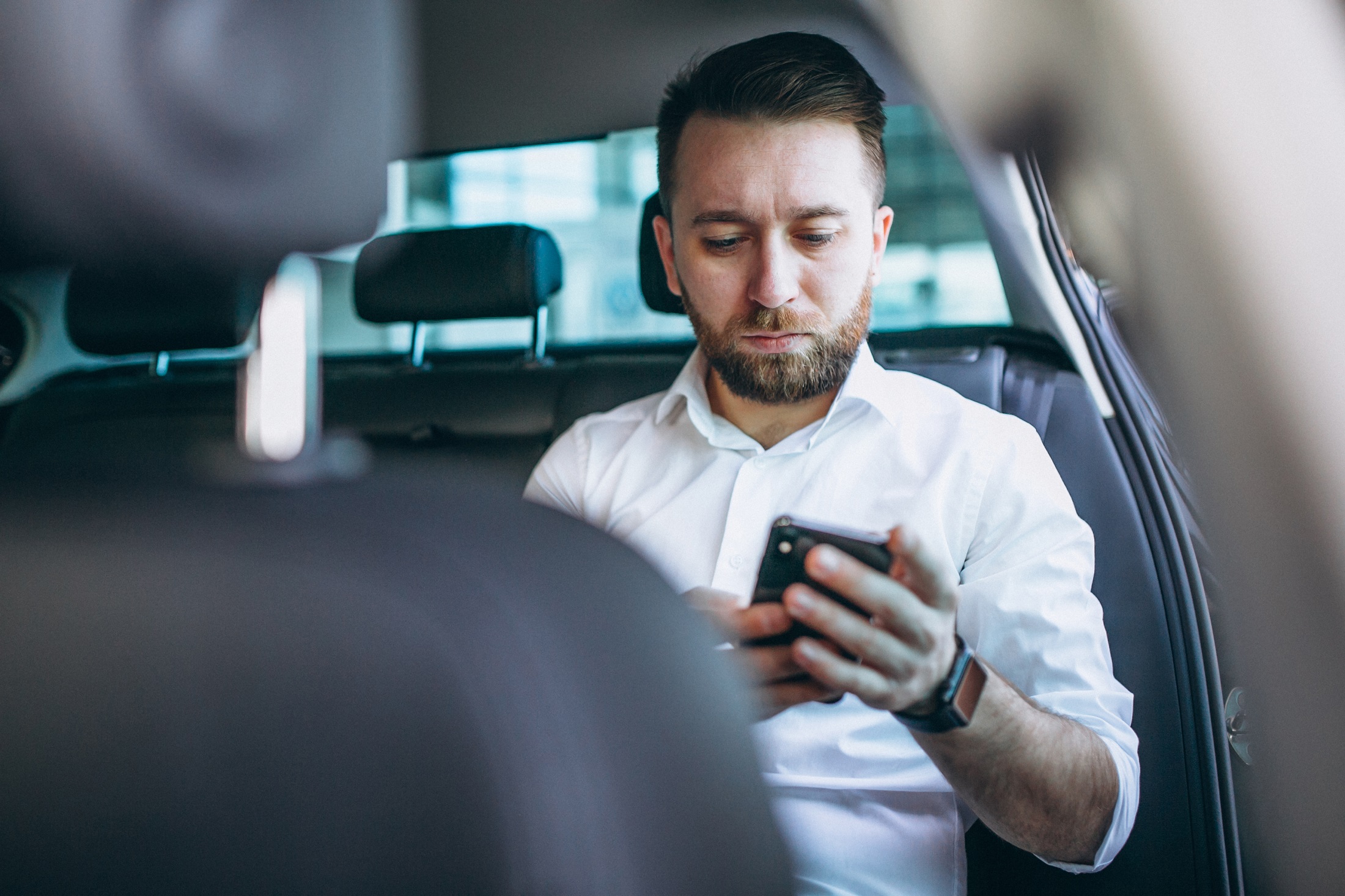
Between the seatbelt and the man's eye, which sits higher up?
the man's eye

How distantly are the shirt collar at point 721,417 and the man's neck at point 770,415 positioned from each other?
0.01m

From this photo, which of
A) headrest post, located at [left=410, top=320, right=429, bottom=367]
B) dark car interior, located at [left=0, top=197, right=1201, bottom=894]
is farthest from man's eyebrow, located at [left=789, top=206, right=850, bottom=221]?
headrest post, located at [left=410, top=320, right=429, bottom=367]

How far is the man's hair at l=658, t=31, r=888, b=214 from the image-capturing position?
3.43 ft

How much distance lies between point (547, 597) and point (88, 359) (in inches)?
93.8

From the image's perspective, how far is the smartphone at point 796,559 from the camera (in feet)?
1.73

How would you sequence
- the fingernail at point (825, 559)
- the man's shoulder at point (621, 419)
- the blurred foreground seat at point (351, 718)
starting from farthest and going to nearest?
the man's shoulder at point (621, 419) < the fingernail at point (825, 559) < the blurred foreground seat at point (351, 718)

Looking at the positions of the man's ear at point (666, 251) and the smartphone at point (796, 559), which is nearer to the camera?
the smartphone at point (796, 559)

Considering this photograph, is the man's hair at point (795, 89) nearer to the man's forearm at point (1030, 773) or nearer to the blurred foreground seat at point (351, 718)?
the man's forearm at point (1030, 773)

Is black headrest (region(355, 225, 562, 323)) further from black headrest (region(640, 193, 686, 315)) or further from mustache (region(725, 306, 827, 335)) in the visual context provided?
mustache (region(725, 306, 827, 335))

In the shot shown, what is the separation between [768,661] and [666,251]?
2.87ft

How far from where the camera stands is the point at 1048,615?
0.84 meters

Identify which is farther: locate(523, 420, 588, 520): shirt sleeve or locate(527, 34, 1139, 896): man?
locate(523, 420, 588, 520): shirt sleeve

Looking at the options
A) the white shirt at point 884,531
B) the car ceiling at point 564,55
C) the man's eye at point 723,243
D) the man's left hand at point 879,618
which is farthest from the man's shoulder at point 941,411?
the man's left hand at point 879,618

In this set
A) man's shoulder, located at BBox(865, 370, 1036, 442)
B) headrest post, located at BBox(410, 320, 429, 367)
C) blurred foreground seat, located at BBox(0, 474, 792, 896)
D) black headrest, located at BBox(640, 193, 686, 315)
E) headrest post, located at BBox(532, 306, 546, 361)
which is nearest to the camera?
blurred foreground seat, located at BBox(0, 474, 792, 896)
